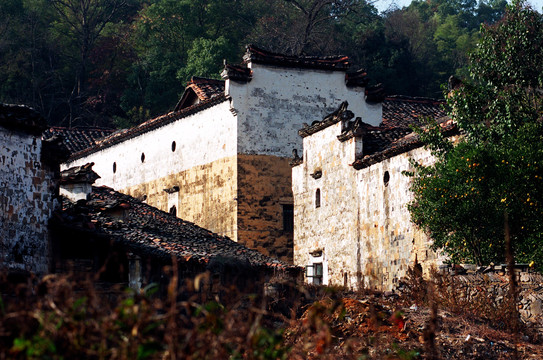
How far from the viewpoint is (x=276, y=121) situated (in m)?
32.7

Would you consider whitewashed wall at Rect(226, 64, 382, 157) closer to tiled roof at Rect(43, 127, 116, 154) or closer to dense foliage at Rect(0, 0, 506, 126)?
tiled roof at Rect(43, 127, 116, 154)

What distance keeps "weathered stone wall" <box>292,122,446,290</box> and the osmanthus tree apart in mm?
1139

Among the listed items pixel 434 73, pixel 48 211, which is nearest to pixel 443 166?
pixel 48 211

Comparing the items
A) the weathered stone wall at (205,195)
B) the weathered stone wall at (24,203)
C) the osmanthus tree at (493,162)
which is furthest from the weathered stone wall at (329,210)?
the weathered stone wall at (24,203)

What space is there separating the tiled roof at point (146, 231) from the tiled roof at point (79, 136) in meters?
14.7

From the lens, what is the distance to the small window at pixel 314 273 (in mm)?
29359

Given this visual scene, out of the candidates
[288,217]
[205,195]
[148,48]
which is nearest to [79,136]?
[205,195]

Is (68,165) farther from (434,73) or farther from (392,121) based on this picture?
(434,73)

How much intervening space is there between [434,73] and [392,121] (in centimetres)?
2073

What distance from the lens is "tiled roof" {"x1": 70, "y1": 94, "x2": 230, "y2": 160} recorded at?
3338 cm

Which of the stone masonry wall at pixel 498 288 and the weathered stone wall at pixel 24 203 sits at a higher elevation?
the weathered stone wall at pixel 24 203

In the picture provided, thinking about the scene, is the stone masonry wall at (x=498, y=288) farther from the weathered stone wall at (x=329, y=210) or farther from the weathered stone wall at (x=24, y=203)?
the weathered stone wall at (x=24, y=203)

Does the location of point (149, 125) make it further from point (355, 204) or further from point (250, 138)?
point (355, 204)

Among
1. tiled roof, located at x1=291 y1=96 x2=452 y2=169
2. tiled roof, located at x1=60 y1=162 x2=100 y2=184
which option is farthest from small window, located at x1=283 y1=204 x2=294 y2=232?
tiled roof, located at x1=60 y1=162 x2=100 y2=184
